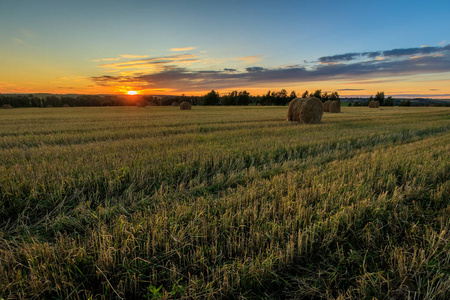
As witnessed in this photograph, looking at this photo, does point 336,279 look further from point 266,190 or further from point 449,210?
point 449,210

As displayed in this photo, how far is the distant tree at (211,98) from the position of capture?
85438mm

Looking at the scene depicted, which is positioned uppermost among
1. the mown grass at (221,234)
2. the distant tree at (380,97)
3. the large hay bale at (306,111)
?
the distant tree at (380,97)

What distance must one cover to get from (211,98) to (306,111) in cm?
7270

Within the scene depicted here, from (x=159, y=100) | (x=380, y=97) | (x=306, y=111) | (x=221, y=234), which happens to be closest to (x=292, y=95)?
(x=380, y=97)

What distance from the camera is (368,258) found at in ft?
7.63

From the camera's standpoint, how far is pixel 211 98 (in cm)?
8612

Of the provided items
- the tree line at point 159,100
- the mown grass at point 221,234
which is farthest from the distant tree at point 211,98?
the mown grass at point 221,234

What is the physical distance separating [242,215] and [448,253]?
207 centimetres

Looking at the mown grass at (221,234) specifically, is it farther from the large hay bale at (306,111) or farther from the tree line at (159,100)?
the tree line at (159,100)

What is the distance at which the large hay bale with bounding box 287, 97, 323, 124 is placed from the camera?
1622 cm

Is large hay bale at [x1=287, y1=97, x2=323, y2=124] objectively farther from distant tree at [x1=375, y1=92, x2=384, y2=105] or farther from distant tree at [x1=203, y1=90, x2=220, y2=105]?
distant tree at [x1=375, y1=92, x2=384, y2=105]

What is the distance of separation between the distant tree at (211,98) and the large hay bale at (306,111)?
2780 inches

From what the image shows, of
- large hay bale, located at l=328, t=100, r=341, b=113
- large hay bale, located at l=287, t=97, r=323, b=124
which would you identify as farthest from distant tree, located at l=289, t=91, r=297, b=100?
large hay bale, located at l=287, t=97, r=323, b=124

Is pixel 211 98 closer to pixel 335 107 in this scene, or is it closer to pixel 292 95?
pixel 292 95
